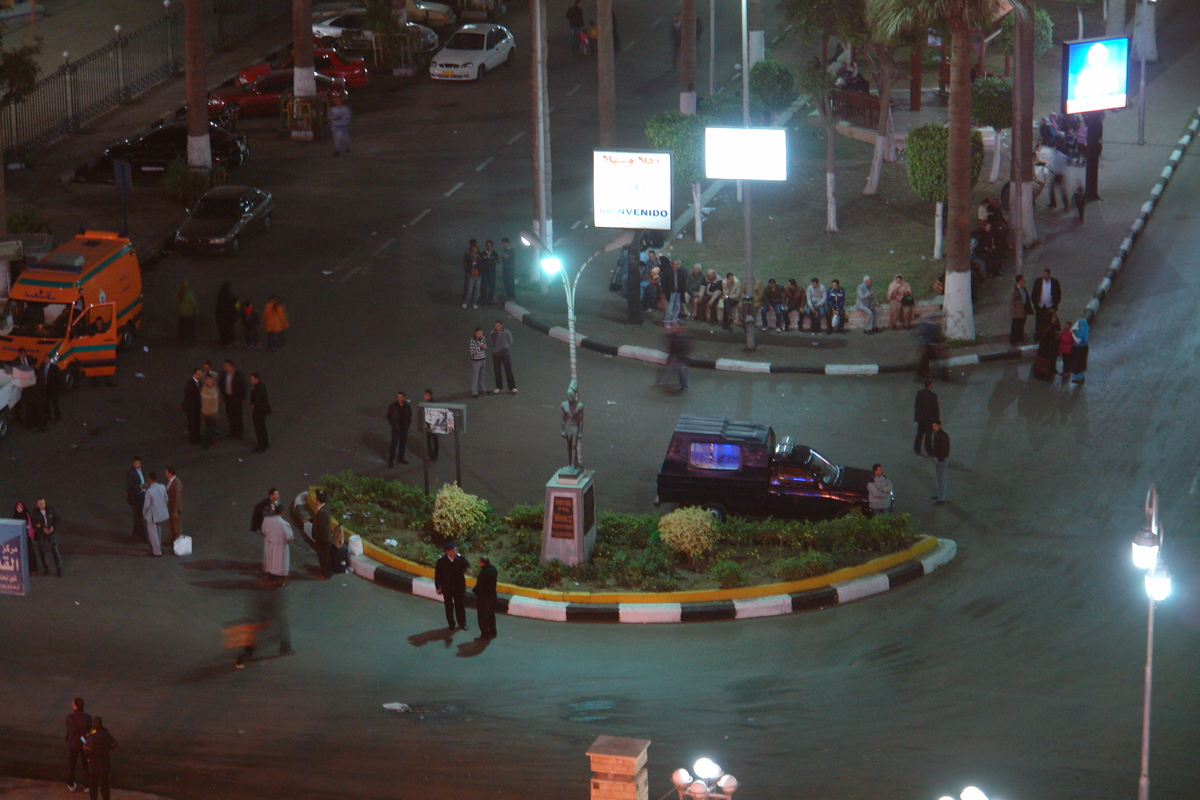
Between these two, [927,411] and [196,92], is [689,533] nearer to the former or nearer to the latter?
[927,411]

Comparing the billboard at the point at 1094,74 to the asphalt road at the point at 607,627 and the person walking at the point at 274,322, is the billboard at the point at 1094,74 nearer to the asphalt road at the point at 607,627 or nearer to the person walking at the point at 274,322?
the asphalt road at the point at 607,627

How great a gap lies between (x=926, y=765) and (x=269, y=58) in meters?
40.3

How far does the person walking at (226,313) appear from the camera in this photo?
30031 millimetres

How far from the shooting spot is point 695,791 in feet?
40.2

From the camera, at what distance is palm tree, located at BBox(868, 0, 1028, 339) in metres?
29.2

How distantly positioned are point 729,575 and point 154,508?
805cm

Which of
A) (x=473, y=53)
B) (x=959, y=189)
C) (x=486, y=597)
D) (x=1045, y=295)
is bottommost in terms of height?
(x=486, y=597)

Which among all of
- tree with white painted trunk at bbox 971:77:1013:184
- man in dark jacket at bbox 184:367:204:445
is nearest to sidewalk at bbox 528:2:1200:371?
tree with white painted trunk at bbox 971:77:1013:184

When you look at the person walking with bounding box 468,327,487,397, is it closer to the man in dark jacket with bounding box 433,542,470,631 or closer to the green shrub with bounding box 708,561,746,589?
the man in dark jacket with bounding box 433,542,470,631

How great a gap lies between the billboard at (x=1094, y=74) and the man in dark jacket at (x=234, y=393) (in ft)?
66.6

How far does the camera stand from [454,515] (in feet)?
72.5

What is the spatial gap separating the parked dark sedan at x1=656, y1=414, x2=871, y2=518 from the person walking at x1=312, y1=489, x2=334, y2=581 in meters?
4.83

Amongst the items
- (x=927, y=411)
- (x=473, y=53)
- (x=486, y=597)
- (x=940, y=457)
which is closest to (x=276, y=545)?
(x=486, y=597)

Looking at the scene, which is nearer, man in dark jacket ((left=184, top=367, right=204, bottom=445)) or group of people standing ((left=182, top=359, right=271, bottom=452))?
group of people standing ((left=182, top=359, right=271, bottom=452))
